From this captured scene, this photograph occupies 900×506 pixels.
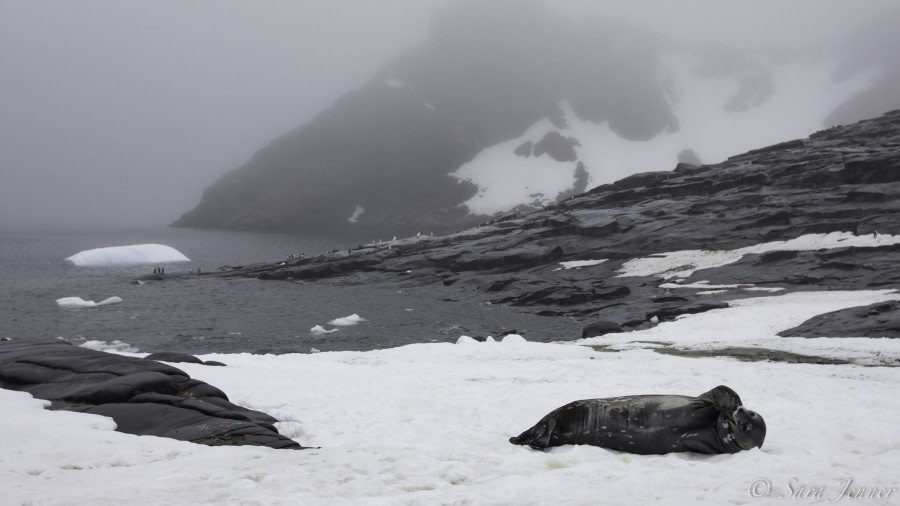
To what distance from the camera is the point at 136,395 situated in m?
12.3

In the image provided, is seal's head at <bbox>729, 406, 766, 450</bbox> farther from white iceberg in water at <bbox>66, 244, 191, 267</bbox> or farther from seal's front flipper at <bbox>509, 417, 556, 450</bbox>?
white iceberg in water at <bbox>66, 244, 191, 267</bbox>

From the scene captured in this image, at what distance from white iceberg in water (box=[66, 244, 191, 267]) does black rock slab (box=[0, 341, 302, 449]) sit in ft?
299

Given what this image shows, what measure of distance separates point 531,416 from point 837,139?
360 feet

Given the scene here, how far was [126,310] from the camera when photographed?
177ft

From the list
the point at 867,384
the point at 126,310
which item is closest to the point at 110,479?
the point at 867,384

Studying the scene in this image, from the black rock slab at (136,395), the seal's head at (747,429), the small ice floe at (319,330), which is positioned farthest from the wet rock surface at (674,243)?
the black rock slab at (136,395)

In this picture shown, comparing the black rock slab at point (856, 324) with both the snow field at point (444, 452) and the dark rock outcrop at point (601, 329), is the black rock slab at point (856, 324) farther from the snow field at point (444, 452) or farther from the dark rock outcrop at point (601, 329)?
the dark rock outcrop at point (601, 329)

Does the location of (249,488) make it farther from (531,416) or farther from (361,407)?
(531,416)

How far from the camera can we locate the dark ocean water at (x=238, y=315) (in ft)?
138

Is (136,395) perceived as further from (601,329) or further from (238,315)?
(238,315)

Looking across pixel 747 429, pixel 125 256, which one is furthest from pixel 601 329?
pixel 125 256

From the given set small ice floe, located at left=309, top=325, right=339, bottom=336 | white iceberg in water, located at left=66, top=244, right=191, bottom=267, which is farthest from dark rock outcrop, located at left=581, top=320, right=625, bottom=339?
white iceberg in water, located at left=66, top=244, right=191, bottom=267

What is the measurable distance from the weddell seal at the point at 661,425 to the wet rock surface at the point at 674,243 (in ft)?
93.7

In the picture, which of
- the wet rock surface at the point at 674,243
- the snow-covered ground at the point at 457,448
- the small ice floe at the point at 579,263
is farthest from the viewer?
the small ice floe at the point at 579,263
